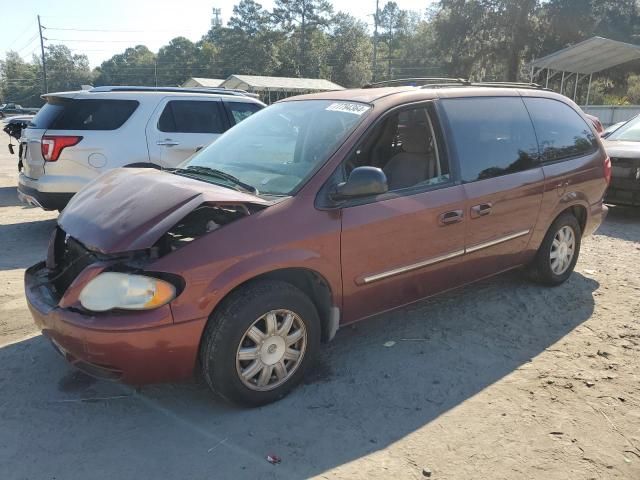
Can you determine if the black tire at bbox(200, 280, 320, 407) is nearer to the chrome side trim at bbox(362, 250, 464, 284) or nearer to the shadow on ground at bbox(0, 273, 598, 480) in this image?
the shadow on ground at bbox(0, 273, 598, 480)

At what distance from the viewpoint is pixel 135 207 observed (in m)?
3.10

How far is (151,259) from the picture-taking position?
2.79 metres

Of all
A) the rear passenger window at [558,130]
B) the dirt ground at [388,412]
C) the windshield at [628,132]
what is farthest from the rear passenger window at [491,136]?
the windshield at [628,132]

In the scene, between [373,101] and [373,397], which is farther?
[373,101]

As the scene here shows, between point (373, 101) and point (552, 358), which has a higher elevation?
point (373, 101)

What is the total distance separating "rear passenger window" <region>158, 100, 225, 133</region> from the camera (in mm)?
7332

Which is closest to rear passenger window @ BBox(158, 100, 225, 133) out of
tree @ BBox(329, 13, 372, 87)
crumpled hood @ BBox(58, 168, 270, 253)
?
crumpled hood @ BBox(58, 168, 270, 253)

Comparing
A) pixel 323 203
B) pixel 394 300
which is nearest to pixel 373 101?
pixel 323 203

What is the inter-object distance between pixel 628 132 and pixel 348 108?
7472 mm

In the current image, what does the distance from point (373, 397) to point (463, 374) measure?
27.4 inches

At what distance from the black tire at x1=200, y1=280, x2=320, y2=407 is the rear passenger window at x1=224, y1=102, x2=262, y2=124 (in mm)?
5507

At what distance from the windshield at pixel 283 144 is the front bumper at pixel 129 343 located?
1.04 metres

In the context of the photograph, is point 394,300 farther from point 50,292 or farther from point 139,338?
point 50,292

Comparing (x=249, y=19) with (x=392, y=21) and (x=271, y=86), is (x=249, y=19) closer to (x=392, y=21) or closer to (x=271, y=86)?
(x=392, y=21)
